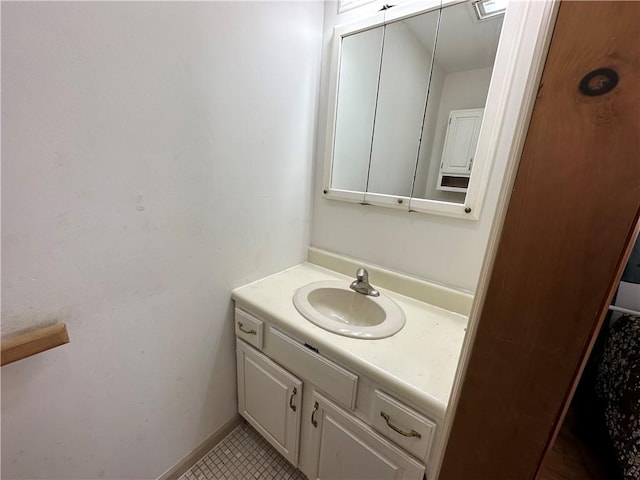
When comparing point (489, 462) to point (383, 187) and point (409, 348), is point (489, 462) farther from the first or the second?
point (383, 187)

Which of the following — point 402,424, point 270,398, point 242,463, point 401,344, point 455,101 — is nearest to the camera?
point 402,424

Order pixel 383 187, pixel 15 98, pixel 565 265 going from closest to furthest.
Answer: pixel 565 265 < pixel 15 98 < pixel 383 187

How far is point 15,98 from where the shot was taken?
1.81 feet

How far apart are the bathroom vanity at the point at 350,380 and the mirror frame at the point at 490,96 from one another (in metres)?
0.34

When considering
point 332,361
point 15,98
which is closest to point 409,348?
point 332,361

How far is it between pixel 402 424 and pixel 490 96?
1078mm

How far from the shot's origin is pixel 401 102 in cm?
113

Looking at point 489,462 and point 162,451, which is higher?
point 489,462

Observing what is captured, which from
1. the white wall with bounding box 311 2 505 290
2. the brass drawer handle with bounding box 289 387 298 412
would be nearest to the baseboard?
the brass drawer handle with bounding box 289 387 298 412

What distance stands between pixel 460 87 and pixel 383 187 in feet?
1.52

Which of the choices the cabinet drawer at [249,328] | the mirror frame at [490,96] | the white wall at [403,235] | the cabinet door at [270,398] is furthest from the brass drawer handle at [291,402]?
the mirror frame at [490,96]

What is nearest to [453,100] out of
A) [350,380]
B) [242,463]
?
[350,380]

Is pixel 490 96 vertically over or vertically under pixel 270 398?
over

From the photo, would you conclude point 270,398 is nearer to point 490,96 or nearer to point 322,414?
point 322,414
